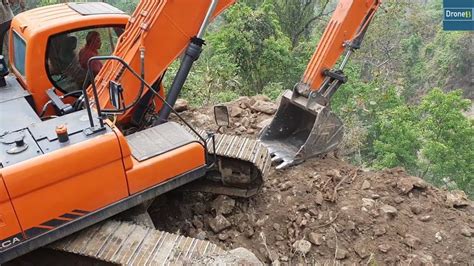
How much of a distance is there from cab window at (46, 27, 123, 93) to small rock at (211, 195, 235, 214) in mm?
1752

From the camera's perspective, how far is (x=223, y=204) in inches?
185

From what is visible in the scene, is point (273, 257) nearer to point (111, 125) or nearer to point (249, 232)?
point (249, 232)

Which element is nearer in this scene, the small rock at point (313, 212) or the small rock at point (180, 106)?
the small rock at point (313, 212)

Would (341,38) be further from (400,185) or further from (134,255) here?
(134,255)

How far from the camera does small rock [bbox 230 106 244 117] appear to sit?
6.67m

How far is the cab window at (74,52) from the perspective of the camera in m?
4.38

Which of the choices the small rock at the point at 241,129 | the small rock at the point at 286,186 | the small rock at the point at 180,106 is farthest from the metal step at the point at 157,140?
the small rock at the point at 180,106

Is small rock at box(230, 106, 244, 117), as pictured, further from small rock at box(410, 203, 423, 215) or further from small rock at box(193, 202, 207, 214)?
small rock at box(410, 203, 423, 215)

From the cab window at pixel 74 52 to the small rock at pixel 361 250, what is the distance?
3.01m

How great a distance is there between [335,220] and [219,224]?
116 centimetres

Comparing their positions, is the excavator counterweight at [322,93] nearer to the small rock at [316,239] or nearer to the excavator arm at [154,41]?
the small rock at [316,239]

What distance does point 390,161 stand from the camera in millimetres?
12727

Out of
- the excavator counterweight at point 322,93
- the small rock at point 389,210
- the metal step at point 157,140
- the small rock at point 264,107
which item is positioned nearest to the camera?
the metal step at point 157,140

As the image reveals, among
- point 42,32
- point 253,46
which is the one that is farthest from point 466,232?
point 253,46
